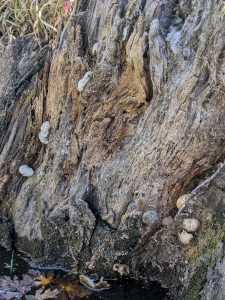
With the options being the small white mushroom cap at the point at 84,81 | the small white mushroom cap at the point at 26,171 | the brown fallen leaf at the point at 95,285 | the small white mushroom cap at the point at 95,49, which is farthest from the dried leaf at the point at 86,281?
the small white mushroom cap at the point at 95,49

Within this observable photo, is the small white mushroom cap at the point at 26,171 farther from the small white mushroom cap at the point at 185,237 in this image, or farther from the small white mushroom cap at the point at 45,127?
the small white mushroom cap at the point at 185,237

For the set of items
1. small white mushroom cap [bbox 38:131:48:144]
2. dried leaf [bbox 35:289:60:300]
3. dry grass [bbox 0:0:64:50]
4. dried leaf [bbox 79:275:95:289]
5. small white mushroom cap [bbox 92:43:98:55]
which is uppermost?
dry grass [bbox 0:0:64:50]

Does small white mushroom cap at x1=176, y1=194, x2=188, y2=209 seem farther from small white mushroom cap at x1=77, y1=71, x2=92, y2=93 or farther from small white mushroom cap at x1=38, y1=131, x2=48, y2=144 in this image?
small white mushroom cap at x1=38, y1=131, x2=48, y2=144

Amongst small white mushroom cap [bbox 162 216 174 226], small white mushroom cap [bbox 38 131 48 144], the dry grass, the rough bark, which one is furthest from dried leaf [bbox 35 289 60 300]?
the dry grass

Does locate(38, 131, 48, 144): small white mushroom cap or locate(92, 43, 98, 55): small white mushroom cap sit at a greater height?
locate(92, 43, 98, 55): small white mushroom cap

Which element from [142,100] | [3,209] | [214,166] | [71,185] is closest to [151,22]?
[142,100]

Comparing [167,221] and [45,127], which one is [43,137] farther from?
[167,221]
